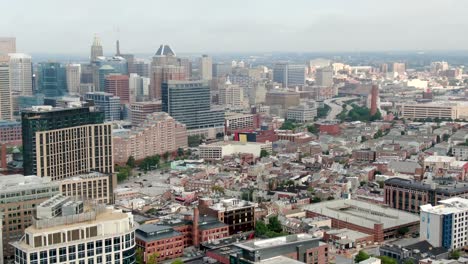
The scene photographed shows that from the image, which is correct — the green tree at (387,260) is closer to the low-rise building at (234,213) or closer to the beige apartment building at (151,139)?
the low-rise building at (234,213)

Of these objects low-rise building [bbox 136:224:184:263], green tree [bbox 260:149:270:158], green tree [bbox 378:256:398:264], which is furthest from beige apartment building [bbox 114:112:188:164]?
green tree [bbox 378:256:398:264]

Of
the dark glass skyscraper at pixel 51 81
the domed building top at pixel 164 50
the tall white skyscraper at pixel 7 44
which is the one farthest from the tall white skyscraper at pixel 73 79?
the domed building top at pixel 164 50

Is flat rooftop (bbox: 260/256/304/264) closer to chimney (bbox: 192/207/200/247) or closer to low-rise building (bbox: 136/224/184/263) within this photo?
low-rise building (bbox: 136/224/184/263)

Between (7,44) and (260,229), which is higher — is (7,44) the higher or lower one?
the higher one

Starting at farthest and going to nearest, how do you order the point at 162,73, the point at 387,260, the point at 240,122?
the point at 162,73 < the point at 240,122 < the point at 387,260

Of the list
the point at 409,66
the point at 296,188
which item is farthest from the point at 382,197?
the point at 409,66

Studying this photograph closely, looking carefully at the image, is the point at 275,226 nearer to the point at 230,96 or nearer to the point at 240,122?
the point at 240,122

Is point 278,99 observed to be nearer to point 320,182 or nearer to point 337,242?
point 320,182

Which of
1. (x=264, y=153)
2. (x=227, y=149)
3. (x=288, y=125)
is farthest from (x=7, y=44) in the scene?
(x=264, y=153)
